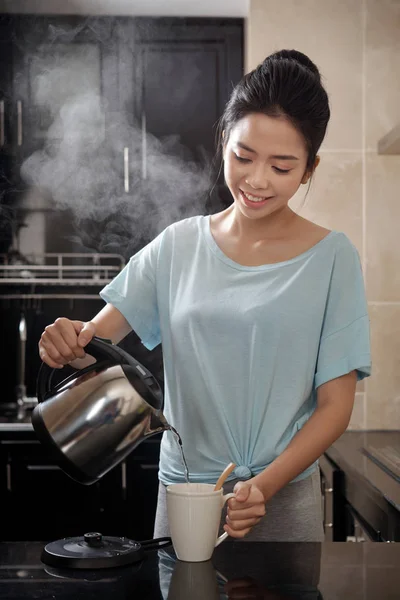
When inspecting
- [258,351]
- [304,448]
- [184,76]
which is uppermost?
[184,76]

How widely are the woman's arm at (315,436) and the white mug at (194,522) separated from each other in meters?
0.15

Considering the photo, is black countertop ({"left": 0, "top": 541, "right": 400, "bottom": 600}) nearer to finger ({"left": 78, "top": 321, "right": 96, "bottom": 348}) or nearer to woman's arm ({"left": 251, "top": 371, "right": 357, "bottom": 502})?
woman's arm ({"left": 251, "top": 371, "right": 357, "bottom": 502})

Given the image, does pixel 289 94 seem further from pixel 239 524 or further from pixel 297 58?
pixel 239 524

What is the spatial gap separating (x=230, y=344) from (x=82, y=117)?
1.97 m

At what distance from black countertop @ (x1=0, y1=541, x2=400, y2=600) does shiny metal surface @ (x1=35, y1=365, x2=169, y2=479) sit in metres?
0.14

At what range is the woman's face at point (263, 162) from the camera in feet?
4.33

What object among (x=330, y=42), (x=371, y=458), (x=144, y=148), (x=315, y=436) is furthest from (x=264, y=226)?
(x=144, y=148)

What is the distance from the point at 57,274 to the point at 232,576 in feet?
7.61

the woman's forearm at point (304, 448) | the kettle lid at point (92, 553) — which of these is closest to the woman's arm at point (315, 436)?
the woman's forearm at point (304, 448)

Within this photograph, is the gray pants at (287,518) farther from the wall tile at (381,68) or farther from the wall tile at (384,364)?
the wall tile at (381,68)

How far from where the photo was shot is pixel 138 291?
4.71 ft

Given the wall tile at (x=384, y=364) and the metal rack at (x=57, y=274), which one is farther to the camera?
the metal rack at (x=57, y=274)

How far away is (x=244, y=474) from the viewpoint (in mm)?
1309

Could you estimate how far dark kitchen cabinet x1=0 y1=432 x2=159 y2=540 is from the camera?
9.02 ft
